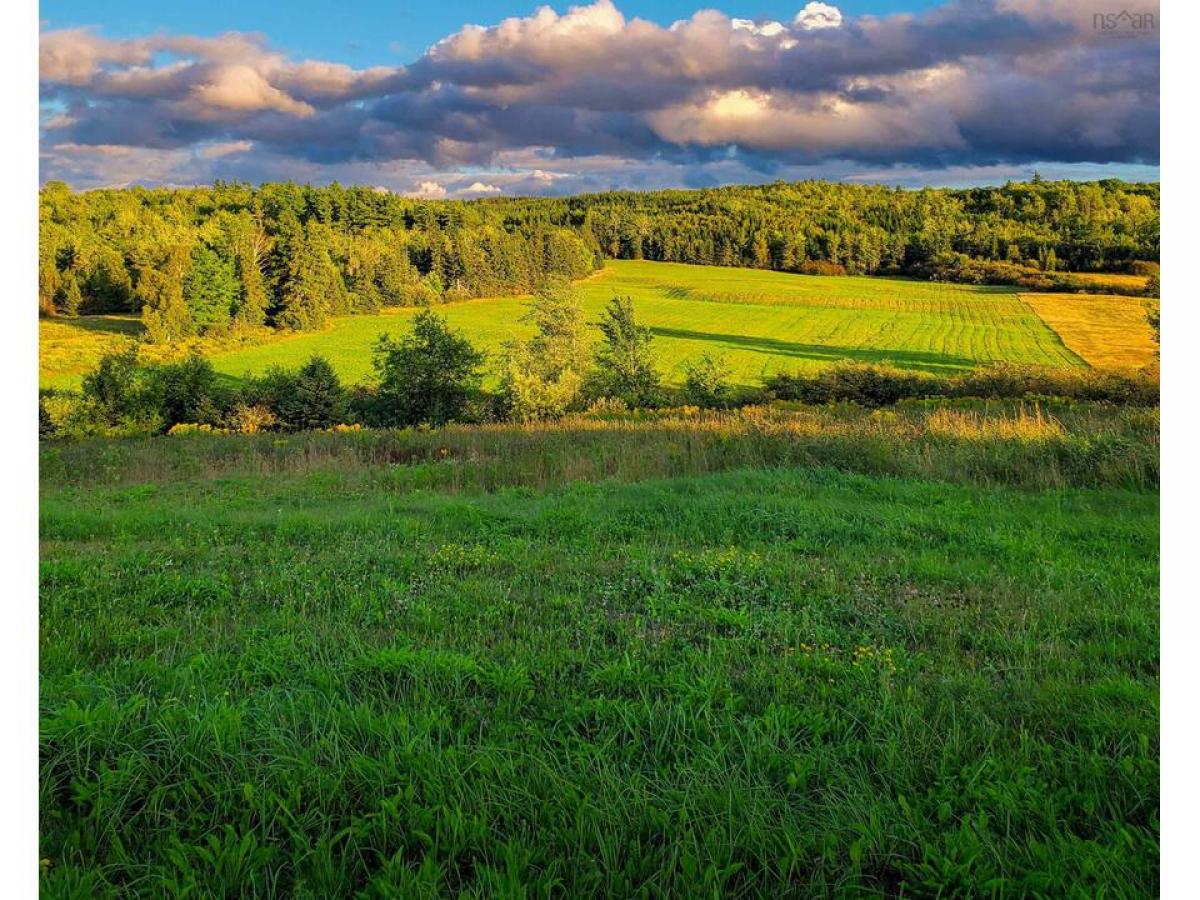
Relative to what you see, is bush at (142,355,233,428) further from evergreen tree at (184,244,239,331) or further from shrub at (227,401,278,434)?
evergreen tree at (184,244,239,331)

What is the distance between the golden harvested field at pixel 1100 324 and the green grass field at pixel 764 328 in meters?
1.48

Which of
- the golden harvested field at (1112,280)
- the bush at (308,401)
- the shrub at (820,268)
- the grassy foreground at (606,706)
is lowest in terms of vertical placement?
the grassy foreground at (606,706)

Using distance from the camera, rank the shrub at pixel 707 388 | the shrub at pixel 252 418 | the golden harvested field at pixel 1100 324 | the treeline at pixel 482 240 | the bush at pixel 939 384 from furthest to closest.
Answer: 1. the treeline at pixel 482 240
2. the golden harvested field at pixel 1100 324
3. the shrub at pixel 707 388
4. the shrub at pixel 252 418
5. the bush at pixel 939 384

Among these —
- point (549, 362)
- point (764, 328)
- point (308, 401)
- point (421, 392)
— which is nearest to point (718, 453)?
point (421, 392)

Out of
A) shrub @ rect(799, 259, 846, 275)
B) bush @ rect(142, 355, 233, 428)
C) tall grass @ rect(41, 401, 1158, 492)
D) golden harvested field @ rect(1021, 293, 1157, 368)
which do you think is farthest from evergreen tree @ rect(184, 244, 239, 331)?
golden harvested field @ rect(1021, 293, 1157, 368)

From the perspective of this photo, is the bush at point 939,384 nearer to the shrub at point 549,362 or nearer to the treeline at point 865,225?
the shrub at point 549,362

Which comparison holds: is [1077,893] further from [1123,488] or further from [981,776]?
[1123,488]

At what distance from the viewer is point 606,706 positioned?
12.1 ft

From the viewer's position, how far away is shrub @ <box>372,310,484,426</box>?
121 ft

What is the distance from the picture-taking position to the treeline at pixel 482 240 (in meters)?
79.7

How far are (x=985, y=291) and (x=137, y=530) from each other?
102 metres

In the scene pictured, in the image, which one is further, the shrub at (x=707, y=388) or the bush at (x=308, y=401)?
the shrub at (x=707, y=388)

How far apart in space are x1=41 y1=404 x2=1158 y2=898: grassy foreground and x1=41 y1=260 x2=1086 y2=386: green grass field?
46147 mm

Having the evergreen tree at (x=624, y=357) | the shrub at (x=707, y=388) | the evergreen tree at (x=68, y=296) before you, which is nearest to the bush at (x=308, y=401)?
the evergreen tree at (x=624, y=357)
